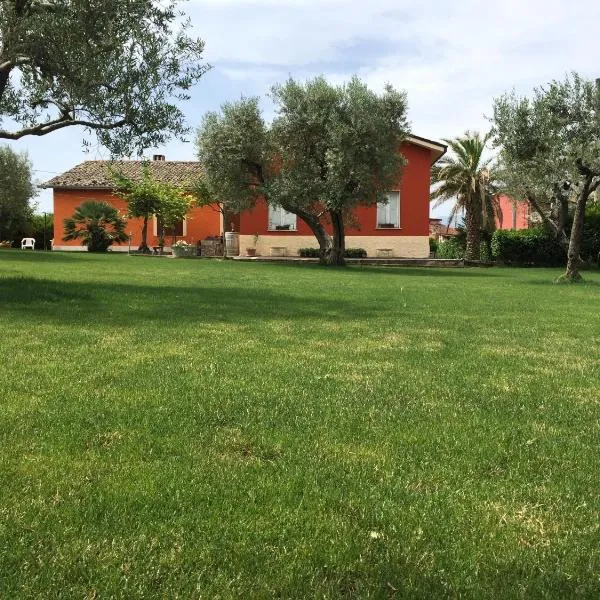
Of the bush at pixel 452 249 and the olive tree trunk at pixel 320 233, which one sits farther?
the bush at pixel 452 249

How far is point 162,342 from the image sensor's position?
688cm

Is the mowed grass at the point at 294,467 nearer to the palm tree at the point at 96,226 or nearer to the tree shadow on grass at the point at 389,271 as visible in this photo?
the tree shadow on grass at the point at 389,271

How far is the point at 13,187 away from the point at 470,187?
24897 mm

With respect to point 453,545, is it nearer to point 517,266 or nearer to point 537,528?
point 537,528

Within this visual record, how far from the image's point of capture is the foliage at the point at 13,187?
1420 inches

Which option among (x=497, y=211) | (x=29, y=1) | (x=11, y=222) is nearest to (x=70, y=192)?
(x=11, y=222)

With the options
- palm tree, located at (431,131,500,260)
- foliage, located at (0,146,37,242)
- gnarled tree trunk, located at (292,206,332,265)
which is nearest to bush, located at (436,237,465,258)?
palm tree, located at (431,131,500,260)

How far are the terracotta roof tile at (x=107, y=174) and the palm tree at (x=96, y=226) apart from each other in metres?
→ 3.90

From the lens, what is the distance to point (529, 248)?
32.7 meters

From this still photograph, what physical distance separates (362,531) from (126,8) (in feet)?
35.7

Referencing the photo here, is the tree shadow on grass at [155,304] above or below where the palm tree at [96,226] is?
below

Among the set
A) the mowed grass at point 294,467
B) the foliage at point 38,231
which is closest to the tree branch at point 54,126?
the mowed grass at point 294,467

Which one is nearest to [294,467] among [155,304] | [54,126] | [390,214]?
[155,304]

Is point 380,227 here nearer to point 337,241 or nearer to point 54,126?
point 337,241
